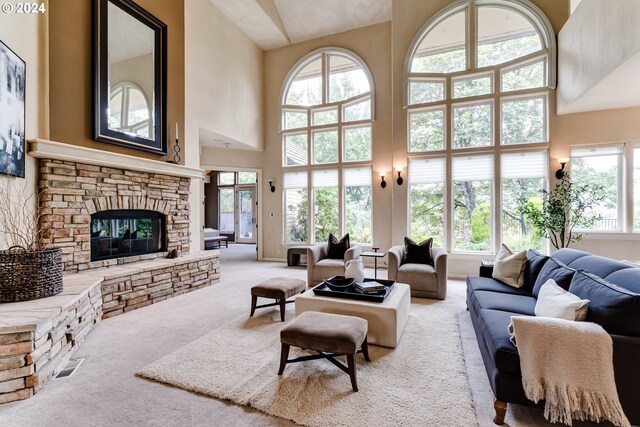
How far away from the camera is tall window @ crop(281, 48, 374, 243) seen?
692cm

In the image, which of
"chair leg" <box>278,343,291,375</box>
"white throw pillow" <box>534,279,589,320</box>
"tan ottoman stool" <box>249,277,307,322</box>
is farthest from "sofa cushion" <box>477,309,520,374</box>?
"tan ottoman stool" <box>249,277,307,322</box>

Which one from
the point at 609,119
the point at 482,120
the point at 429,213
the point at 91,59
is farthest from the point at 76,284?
the point at 609,119

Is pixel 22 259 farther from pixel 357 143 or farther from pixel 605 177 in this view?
A: pixel 605 177

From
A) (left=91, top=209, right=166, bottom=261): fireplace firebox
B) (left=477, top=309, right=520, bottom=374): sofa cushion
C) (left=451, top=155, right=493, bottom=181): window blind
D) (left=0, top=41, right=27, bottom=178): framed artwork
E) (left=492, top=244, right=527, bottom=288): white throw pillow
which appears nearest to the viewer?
(left=477, top=309, right=520, bottom=374): sofa cushion

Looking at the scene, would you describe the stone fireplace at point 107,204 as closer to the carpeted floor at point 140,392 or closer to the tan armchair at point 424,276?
the carpeted floor at point 140,392

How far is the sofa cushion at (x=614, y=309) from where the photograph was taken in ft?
5.39

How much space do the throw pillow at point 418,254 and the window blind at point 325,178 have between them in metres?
2.86

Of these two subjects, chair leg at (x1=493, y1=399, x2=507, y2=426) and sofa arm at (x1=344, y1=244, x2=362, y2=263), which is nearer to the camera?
chair leg at (x1=493, y1=399, x2=507, y2=426)

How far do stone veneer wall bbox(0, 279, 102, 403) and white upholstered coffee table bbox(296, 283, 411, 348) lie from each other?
2000mm

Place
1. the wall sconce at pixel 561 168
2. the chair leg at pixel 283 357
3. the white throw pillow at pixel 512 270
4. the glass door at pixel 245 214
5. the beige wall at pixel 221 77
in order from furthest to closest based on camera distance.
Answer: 1. the glass door at pixel 245 214
2. the beige wall at pixel 221 77
3. the wall sconce at pixel 561 168
4. the white throw pillow at pixel 512 270
5. the chair leg at pixel 283 357

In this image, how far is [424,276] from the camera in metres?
4.32

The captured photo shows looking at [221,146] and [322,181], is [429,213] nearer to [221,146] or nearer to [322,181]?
[322,181]

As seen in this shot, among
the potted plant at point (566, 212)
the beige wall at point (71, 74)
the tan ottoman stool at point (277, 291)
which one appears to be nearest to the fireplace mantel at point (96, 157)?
the beige wall at point (71, 74)

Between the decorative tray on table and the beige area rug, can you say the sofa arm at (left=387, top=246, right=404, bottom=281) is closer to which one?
the decorative tray on table
